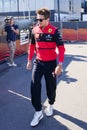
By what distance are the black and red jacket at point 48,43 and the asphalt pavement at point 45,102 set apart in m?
1.16

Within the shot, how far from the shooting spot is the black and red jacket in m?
5.38

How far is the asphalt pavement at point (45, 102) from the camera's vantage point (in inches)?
219

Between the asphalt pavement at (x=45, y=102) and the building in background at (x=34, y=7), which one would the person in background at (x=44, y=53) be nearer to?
the asphalt pavement at (x=45, y=102)

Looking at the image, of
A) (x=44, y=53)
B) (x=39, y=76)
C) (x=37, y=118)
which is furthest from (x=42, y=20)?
(x=37, y=118)

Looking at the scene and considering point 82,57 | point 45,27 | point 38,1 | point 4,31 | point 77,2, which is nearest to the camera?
point 45,27

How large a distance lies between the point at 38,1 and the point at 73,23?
16177mm

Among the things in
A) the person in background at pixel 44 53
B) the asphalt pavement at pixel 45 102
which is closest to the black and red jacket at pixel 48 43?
the person in background at pixel 44 53

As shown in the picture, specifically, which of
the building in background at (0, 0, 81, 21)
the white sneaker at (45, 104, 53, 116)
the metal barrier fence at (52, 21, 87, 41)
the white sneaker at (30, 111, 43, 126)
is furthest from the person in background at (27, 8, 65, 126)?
the building in background at (0, 0, 81, 21)

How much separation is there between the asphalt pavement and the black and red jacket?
116 centimetres

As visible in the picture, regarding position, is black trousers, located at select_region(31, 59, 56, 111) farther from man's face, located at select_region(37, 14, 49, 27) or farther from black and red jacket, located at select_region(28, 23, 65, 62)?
man's face, located at select_region(37, 14, 49, 27)

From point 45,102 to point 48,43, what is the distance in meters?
1.87

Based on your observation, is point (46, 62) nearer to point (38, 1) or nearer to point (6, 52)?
point (6, 52)

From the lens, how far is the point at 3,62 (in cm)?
1290

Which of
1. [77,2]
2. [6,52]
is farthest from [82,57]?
[77,2]
